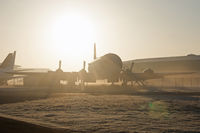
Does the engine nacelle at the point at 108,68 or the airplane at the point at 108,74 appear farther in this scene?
the airplane at the point at 108,74

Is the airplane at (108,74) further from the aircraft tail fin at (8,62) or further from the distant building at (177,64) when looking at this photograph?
the distant building at (177,64)

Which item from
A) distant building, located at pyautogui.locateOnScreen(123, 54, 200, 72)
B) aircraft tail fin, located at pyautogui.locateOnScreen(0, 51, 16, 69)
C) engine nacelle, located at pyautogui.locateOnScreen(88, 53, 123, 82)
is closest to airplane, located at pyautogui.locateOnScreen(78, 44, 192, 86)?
engine nacelle, located at pyautogui.locateOnScreen(88, 53, 123, 82)

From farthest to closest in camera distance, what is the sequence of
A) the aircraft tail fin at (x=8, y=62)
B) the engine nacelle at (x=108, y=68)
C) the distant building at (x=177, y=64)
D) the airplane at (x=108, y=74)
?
the distant building at (x=177, y=64), the aircraft tail fin at (x=8, y=62), the airplane at (x=108, y=74), the engine nacelle at (x=108, y=68)

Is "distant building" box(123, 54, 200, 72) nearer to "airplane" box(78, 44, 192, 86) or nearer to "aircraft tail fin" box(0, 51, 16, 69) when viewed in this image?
"airplane" box(78, 44, 192, 86)

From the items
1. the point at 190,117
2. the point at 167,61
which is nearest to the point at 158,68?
the point at 167,61

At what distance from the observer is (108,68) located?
40125 millimetres

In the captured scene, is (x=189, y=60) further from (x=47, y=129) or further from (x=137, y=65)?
(x=47, y=129)

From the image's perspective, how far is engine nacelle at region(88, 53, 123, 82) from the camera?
40.1m

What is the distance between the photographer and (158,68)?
98.6 meters

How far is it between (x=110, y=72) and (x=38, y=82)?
75.5 feet

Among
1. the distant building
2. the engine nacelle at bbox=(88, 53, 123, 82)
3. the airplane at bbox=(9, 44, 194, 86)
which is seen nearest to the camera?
the engine nacelle at bbox=(88, 53, 123, 82)

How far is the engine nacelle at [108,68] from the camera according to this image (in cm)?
4006

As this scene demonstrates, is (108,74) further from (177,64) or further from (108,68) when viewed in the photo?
(177,64)

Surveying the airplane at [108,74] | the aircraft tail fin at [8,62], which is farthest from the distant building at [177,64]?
the aircraft tail fin at [8,62]
